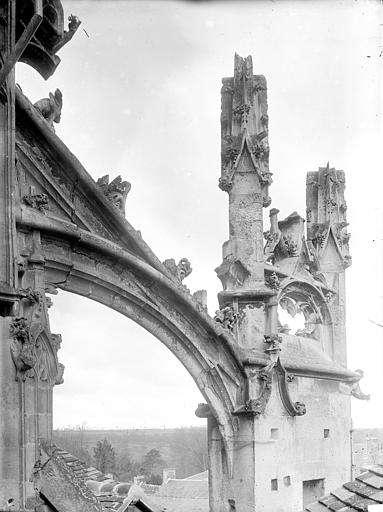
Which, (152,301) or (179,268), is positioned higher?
(179,268)

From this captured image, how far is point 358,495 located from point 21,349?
247 centimetres

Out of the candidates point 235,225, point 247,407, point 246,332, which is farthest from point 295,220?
point 247,407

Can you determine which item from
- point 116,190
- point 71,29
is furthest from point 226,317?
point 71,29

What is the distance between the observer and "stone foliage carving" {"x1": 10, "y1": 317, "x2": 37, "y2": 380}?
5.09m

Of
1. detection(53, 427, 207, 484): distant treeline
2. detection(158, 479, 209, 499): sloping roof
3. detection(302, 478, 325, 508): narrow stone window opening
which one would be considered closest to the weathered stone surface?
detection(302, 478, 325, 508): narrow stone window opening

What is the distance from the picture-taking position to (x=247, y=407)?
25.7ft

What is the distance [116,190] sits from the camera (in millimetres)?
6770

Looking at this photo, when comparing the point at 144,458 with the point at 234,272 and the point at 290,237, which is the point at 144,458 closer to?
the point at 290,237

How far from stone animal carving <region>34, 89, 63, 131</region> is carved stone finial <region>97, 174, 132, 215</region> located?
2.37 ft

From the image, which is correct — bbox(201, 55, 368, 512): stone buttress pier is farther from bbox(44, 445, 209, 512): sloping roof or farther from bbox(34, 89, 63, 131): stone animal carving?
bbox(34, 89, 63, 131): stone animal carving

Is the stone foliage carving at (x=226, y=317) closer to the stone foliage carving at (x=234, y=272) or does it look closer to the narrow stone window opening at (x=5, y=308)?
the stone foliage carving at (x=234, y=272)

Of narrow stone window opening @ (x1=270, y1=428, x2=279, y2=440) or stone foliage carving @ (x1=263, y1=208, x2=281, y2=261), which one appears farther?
stone foliage carving @ (x1=263, y1=208, x2=281, y2=261)

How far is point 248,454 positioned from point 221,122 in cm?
396

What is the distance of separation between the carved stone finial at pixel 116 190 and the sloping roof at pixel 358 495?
11.0 ft
